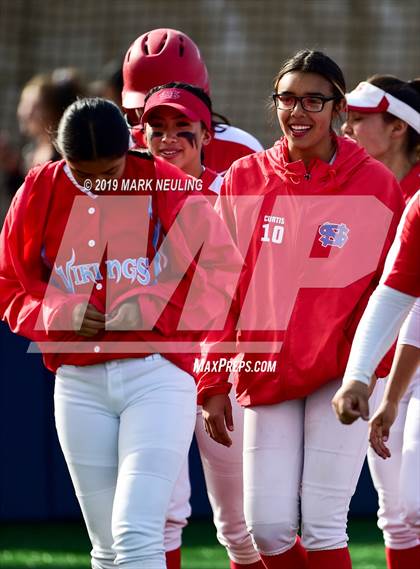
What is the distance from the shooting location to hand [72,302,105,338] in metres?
4.17

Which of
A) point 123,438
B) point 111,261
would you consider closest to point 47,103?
point 111,261

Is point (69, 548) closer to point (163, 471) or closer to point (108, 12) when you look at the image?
point (163, 471)

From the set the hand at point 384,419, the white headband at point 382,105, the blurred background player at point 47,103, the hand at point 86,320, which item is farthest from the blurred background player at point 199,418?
the blurred background player at point 47,103

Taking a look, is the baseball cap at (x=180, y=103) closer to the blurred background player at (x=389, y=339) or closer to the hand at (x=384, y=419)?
the blurred background player at (x=389, y=339)

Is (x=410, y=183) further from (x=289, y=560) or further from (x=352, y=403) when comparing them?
(x=352, y=403)

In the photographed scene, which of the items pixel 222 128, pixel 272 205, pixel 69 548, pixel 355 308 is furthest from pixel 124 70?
pixel 69 548

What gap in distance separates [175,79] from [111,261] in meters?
1.53

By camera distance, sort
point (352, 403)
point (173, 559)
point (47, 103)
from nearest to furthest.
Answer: point (352, 403) < point (173, 559) < point (47, 103)

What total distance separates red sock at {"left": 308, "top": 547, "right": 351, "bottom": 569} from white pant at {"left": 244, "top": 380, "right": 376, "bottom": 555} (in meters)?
0.02

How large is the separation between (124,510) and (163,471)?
0.18m

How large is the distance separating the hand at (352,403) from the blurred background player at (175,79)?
192cm

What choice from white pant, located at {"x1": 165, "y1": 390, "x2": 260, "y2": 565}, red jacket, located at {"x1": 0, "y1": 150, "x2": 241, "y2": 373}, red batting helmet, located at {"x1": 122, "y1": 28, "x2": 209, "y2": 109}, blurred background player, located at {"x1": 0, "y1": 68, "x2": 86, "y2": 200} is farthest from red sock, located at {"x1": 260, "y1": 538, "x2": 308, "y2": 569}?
blurred background player, located at {"x1": 0, "y1": 68, "x2": 86, "y2": 200}

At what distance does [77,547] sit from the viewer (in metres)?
7.02

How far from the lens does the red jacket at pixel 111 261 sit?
13.9ft
